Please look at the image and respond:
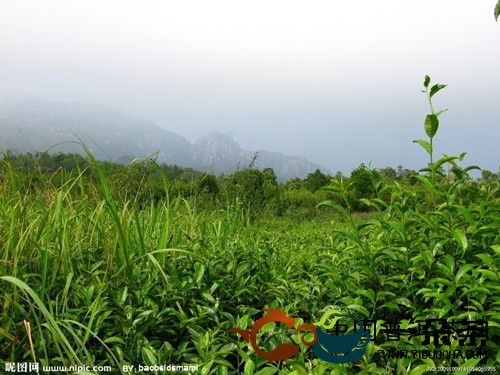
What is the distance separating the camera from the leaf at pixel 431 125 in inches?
84.0

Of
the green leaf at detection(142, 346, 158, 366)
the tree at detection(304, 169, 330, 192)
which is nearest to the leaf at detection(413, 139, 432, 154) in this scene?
the green leaf at detection(142, 346, 158, 366)

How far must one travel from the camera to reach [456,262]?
2139mm

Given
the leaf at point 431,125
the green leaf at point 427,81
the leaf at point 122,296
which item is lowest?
the leaf at point 122,296

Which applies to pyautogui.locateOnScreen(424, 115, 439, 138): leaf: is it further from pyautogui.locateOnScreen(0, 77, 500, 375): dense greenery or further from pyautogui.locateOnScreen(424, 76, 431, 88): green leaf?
pyautogui.locateOnScreen(424, 76, 431, 88): green leaf

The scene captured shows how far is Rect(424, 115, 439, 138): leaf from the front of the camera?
2.13m

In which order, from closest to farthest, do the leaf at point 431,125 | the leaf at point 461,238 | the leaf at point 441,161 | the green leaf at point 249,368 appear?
the green leaf at point 249,368, the leaf at point 461,238, the leaf at point 431,125, the leaf at point 441,161

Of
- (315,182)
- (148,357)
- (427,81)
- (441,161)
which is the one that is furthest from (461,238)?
(315,182)

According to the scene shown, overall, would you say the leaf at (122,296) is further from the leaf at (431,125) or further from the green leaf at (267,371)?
the leaf at (431,125)

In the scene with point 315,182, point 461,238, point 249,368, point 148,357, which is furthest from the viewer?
point 315,182

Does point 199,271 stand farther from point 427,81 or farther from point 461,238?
point 427,81

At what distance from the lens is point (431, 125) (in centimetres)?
215

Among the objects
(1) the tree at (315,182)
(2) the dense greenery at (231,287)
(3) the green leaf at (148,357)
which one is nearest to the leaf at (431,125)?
(2) the dense greenery at (231,287)

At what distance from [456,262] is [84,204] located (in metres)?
2.40

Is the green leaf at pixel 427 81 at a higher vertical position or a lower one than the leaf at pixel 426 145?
higher
